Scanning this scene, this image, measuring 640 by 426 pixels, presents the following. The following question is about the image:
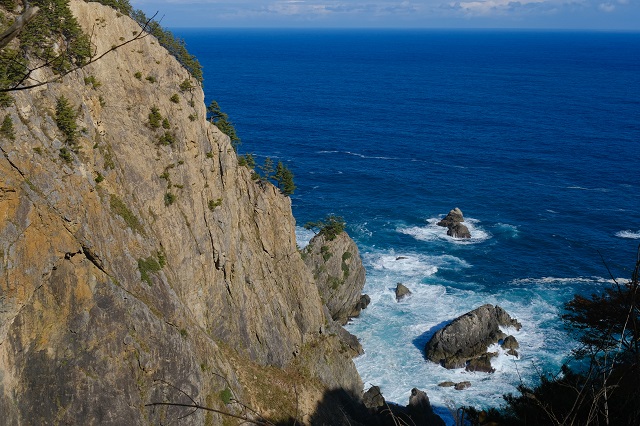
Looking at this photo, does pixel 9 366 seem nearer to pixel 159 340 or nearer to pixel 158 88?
pixel 159 340

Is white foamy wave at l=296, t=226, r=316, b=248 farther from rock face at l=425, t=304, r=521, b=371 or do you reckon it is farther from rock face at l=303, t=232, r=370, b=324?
rock face at l=425, t=304, r=521, b=371

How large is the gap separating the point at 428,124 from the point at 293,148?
42912mm

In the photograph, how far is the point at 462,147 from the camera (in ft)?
392

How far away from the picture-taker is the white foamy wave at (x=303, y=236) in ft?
233

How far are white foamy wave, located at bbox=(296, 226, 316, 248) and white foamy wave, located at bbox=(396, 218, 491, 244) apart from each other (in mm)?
13579

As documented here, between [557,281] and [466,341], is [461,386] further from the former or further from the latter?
[557,281]

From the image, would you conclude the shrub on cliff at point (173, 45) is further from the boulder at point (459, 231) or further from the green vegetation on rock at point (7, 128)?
the boulder at point (459, 231)

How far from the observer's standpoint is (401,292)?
65.0 meters

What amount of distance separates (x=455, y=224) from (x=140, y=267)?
55675 mm

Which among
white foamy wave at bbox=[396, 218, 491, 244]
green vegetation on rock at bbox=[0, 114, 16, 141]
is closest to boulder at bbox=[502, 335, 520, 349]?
white foamy wave at bbox=[396, 218, 491, 244]

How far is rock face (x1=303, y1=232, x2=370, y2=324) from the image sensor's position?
6059 centimetres

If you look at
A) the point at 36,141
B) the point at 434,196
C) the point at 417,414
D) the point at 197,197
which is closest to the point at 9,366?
the point at 36,141

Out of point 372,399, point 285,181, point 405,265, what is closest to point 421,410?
point 372,399

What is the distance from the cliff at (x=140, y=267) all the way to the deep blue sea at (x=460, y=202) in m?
14.6
